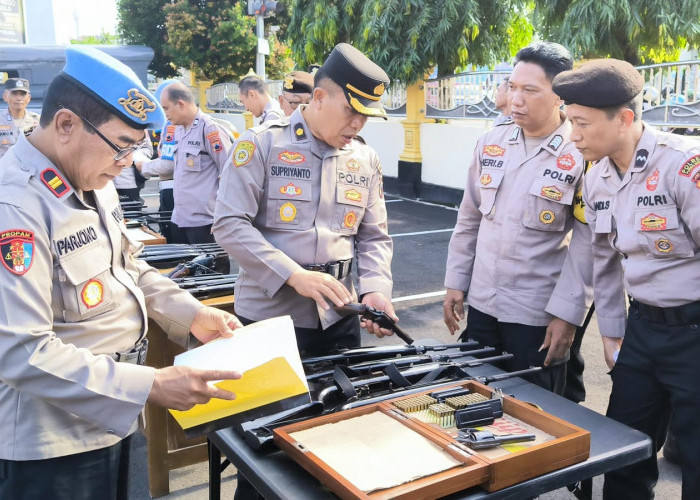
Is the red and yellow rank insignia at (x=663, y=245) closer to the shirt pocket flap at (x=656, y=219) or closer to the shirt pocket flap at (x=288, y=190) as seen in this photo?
the shirt pocket flap at (x=656, y=219)

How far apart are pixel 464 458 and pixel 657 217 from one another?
1191mm

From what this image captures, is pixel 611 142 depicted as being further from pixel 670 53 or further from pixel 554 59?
pixel 670 53

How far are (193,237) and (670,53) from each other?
335 inches

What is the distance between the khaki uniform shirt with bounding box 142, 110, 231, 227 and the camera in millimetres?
5176

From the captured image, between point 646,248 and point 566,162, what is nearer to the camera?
point 646,248

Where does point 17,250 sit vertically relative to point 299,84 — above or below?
below

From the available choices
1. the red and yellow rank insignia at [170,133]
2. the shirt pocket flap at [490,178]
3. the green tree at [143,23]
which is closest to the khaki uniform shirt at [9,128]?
the red and yellow rank insignia at [170,133]

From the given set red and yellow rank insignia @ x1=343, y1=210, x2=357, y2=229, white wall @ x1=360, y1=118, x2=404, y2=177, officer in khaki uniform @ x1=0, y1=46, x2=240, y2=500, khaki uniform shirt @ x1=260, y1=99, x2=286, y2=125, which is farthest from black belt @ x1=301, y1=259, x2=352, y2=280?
white wall @ x1=360, y1=118, x2=404, y2=177

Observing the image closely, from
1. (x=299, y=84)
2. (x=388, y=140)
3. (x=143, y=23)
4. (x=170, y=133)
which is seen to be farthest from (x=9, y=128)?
(x=143, y=23)

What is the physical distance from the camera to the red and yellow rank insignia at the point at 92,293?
1514mm

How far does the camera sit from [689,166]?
2125 mm

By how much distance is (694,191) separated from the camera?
2098 millimetres

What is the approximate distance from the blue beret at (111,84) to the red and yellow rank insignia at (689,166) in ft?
5.48

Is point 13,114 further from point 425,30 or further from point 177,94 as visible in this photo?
point 425,30
